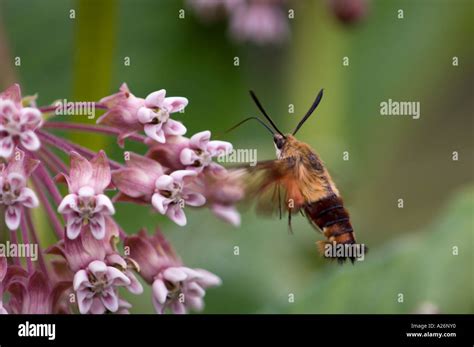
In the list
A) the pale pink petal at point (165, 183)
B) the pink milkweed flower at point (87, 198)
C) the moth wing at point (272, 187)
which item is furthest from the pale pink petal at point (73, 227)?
the moth wing at point (272, 187)

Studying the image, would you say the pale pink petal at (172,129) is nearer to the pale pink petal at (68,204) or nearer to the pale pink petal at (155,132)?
the pale pink petal at (155,132)

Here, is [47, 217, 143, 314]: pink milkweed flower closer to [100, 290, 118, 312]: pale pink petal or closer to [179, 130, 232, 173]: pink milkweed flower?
[100, 290, 118, 312]: pale pink petal

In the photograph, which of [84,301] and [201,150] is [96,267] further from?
[201,150]

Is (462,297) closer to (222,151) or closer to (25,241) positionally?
(222,151)

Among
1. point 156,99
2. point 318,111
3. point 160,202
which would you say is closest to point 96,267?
point 160,202

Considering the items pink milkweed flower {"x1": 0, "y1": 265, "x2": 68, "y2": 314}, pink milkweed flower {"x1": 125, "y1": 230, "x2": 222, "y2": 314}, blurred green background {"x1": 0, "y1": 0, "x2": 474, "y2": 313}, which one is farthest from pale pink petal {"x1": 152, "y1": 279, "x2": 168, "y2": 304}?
blurred green background {"x1": 0, "y1": 0, "x2": 474, "y2": 313}
